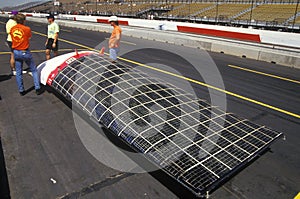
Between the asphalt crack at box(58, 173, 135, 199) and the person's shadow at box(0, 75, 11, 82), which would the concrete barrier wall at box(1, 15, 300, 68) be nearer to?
Answer: the asphalt crack at box(58, 173, 135, 199)

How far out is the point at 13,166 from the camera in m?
3.82

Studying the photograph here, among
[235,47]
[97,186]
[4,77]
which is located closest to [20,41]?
[4,77]

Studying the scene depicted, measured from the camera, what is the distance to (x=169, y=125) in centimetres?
418

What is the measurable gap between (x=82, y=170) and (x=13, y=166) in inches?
44.4

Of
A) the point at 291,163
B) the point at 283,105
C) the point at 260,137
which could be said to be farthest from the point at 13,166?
the point at 283,105

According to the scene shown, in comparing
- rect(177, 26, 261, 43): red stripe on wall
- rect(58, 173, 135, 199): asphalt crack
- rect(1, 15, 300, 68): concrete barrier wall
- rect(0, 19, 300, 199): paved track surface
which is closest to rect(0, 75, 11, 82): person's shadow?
rect(0, 19, 300, 199): paved track surface

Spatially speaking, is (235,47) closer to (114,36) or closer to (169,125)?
(114,36)

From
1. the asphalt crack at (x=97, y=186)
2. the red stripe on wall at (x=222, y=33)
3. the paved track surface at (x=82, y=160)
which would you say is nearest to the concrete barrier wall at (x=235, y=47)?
the red stripe on wall at (x=222, y=33)

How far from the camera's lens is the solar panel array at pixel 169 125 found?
347cm

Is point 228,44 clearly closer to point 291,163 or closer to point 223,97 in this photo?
point 223,97

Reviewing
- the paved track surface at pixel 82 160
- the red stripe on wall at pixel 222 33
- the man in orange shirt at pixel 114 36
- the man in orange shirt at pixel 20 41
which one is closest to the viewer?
the paved track surface at pixel 82 160

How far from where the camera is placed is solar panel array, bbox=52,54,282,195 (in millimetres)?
3469

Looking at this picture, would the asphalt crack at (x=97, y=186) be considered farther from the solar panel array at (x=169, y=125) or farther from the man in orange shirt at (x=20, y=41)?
the man in orange shirt at (x=20, y=41)

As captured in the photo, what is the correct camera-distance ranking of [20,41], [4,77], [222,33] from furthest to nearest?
[222,33] → [4,77] → [20,41]
